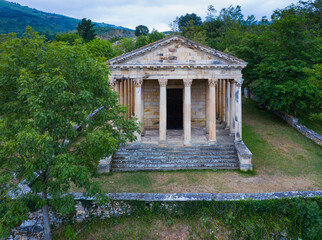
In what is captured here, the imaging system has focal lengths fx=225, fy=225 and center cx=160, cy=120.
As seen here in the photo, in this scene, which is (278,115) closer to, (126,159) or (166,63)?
(166,63)

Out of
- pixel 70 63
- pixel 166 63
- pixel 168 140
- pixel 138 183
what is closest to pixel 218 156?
pixel 168 140

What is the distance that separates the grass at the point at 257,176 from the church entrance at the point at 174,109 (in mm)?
6298

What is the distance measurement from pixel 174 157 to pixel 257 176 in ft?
17.6

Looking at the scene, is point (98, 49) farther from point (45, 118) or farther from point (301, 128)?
point (45, 118)

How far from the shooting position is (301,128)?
2044 centimetres

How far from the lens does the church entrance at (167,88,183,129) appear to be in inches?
810

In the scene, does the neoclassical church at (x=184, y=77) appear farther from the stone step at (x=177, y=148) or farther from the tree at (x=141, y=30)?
the tree at (x=141, y=30)

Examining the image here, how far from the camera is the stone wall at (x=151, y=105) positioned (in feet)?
66.7

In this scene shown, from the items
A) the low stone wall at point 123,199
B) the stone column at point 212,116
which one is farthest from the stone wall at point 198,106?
the low stone wall at point 123,199

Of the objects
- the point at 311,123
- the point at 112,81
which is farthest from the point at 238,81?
the point at 311,123

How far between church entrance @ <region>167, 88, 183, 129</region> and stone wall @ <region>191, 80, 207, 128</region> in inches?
43.7

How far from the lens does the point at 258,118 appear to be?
2473cm

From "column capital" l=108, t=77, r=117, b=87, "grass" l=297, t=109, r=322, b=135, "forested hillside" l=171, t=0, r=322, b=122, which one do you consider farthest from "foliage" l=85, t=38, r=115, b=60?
"grass" l=297, t=109, r=322, b=135

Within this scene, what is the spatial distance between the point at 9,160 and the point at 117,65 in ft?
33.7
